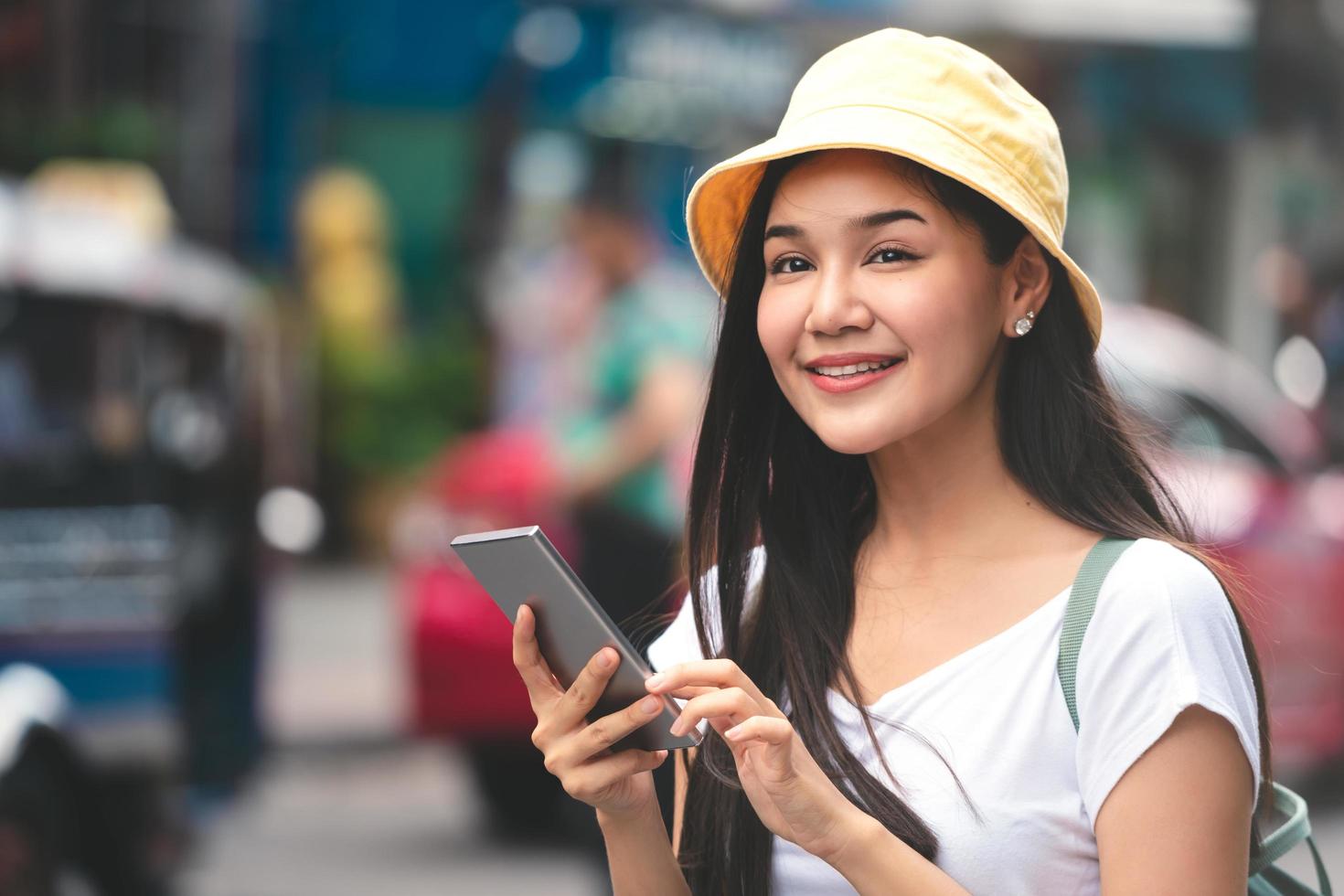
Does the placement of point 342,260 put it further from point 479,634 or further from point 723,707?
point 723,707

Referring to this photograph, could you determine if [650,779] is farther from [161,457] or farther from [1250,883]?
[161,457]

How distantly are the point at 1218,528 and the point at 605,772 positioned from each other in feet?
16.9

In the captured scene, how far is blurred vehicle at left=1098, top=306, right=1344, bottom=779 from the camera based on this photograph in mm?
7180

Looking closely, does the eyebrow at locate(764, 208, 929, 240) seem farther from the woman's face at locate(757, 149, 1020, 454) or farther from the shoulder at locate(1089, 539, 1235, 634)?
the shoulder at locate(1089, 539, 1235, 634)

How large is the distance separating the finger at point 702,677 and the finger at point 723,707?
0.04ft

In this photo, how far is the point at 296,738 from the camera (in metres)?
9.33

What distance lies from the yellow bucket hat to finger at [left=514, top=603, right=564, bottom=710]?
57 centimetres

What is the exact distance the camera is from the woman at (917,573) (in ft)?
6.44

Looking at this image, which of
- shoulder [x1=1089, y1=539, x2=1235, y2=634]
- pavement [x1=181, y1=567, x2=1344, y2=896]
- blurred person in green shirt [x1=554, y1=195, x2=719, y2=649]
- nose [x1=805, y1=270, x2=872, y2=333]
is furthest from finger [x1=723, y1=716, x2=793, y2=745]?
pavement [x1=181, y1=567, x2=1344, y2=896]

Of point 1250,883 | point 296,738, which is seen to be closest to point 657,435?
point 1250,883

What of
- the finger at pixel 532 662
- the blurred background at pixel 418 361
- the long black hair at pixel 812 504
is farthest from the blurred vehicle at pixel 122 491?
the finger at pixel 532 662

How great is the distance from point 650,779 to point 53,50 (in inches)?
388

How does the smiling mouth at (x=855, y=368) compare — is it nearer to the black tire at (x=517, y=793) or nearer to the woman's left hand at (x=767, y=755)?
the woman's left hand at (x=767, y=755)

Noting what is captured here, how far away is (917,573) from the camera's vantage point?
2.28 metres
